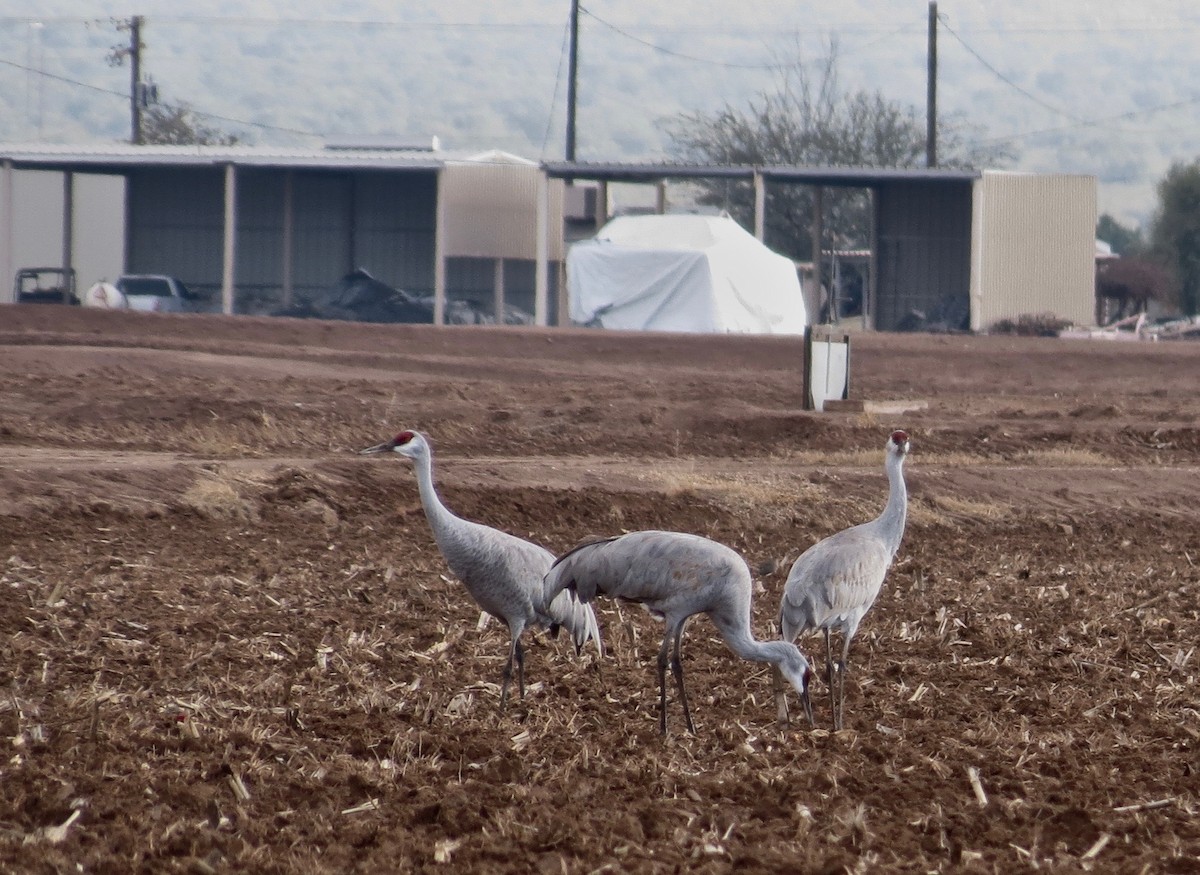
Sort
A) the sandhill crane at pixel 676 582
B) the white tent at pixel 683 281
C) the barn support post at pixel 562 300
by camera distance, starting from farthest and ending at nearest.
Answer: the barn support post at pixel 562 300
the white tent at pixel 683 281
the sandhill crane at pixel 676 582

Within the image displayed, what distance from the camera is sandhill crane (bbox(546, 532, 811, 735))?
7426 mm

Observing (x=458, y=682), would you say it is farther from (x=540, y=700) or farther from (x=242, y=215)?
(x=242, y=215)

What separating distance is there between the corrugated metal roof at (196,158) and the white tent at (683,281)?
4104 millimetres

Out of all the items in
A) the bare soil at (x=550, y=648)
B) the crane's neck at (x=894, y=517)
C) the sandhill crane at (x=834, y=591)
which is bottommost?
the bare soil at (x=550, y=648)

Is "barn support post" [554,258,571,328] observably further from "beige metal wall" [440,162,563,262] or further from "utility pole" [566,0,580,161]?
"utility pole" [566,0,580,161]

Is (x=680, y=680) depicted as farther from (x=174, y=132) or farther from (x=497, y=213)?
(x=174, y=132)

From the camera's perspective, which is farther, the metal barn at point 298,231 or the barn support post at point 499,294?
the metal barn at point 298,231

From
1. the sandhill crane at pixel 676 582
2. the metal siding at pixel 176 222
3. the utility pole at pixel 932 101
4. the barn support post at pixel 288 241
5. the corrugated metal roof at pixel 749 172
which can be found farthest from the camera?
the utility pole at pixel 932 101

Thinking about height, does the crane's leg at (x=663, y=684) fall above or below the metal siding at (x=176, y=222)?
below

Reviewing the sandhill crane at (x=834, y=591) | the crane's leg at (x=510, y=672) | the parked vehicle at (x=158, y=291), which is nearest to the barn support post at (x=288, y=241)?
the parked vehicle at (x=158, y=291)

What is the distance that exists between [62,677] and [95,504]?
5.57 m

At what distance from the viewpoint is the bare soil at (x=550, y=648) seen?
5828 mm

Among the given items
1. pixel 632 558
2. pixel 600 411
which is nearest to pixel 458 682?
pixel 632 558

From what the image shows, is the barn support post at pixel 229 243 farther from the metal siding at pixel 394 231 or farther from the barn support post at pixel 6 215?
the metal siding at pixel 394 231
